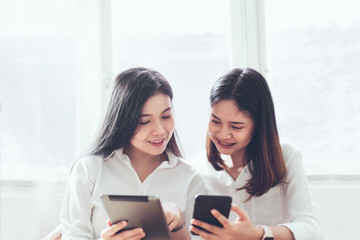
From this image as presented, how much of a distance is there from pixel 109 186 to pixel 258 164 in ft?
1.86

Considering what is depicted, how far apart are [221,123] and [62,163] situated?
0.99 m

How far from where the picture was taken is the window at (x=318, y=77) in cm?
220

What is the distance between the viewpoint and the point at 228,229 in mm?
1362

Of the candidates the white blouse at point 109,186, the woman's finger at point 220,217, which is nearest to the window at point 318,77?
the white blouse at point 109,186

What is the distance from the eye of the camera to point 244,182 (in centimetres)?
167

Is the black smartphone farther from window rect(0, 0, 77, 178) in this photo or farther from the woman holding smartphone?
window rect(0, 0, 77, 178)

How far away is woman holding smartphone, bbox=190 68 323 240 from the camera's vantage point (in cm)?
158

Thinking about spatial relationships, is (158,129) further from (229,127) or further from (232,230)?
(232,230)

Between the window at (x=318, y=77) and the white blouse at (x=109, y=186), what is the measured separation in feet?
2.58

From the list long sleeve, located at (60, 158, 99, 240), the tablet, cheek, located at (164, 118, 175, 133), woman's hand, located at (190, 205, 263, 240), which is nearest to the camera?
the tablet

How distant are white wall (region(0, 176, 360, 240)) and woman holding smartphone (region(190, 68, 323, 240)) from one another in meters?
0.60

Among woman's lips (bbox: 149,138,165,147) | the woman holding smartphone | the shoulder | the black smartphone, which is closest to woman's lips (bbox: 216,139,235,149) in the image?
the woman holding smartphone

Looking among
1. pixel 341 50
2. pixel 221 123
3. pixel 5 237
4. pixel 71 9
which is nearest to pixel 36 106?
pixel 71 9

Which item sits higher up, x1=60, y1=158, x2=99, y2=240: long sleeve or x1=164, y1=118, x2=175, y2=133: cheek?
x1=164, y1=118, x2=175, y2=133: cheek
